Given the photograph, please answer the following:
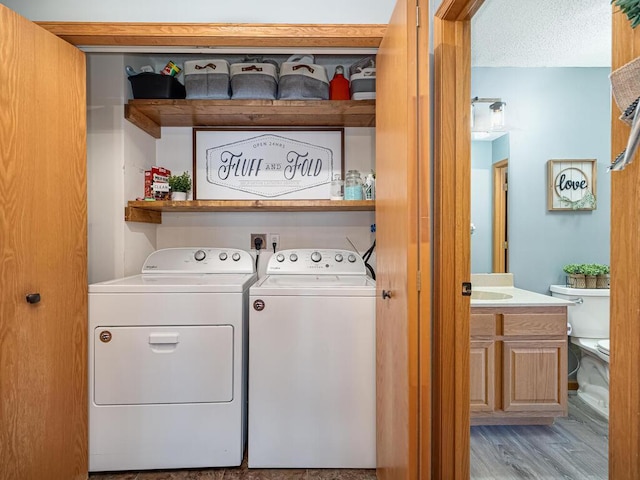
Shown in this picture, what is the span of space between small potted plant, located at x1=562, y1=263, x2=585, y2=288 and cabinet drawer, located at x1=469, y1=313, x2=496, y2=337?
835 mm

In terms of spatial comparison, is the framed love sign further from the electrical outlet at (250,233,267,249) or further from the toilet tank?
the electrical outlet at (250,233,267,249)

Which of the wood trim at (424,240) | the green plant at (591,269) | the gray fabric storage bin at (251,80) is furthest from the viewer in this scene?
the green plant at (591,269)

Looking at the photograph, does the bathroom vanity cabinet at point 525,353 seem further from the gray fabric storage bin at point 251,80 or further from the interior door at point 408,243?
the gray fabric storage bin at point 251,80

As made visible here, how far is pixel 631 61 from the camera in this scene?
0.63 metres

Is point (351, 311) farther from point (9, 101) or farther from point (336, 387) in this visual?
point (9, 101)

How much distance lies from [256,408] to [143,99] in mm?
1789

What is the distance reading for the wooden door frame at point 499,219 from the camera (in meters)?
2.60

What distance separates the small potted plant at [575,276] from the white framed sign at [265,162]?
1.77 meters

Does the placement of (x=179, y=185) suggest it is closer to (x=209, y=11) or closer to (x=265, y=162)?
(x=265, y=162)

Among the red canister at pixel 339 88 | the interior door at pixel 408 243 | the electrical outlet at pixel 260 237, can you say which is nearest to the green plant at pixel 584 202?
the red canister at pixel 339 88

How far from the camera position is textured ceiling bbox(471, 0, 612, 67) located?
6.13 ft

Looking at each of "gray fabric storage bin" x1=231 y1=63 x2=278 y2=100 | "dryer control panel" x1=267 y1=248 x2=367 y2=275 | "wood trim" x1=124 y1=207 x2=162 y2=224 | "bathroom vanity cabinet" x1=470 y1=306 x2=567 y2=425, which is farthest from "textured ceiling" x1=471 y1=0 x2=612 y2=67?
"wood trim" x1=124 y1=207 x2=162 y2=224

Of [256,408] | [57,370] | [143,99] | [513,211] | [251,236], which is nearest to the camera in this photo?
[57,370]

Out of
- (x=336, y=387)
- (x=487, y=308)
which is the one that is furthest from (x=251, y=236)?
(x=487, y=308)
